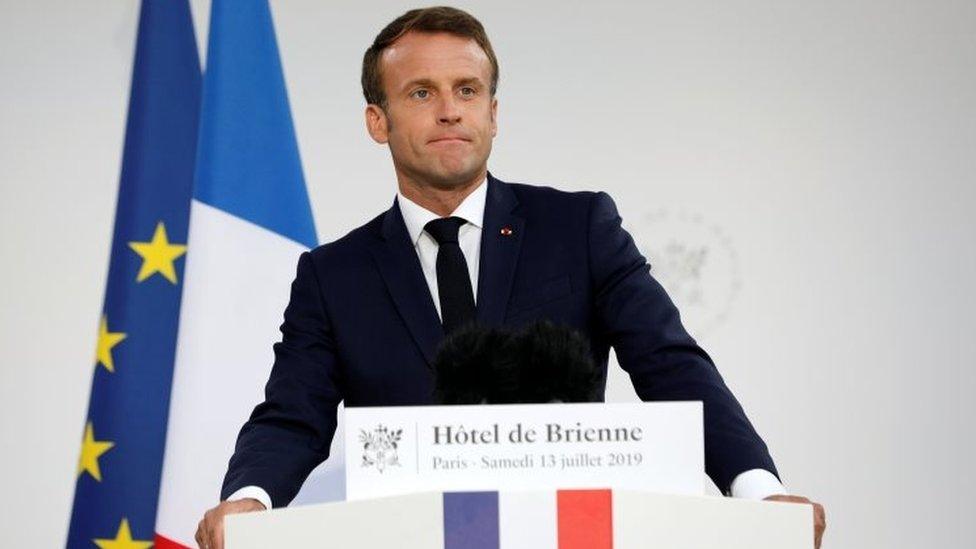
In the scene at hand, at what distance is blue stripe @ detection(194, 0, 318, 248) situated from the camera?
2.98m

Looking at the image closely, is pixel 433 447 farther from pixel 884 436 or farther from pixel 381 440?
pixel 884 436

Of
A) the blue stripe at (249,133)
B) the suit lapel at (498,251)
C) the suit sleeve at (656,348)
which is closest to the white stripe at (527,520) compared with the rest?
the suit sleeve at (656,348)

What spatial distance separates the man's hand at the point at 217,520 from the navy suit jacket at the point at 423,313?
170 millimetres

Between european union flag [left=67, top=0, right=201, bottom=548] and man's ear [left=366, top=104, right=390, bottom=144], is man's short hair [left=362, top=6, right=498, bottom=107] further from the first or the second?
european union flag [left=67, top=0, right=201, bottom=548]

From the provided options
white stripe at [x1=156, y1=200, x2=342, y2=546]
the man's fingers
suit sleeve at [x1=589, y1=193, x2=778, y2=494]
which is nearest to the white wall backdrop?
white stripe at [x1=156, y1=200, x2=342, y2=546]

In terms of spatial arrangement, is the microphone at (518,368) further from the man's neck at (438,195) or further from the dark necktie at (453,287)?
the man's neck at (438,195)

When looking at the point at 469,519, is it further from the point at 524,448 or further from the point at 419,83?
the point at 419,83

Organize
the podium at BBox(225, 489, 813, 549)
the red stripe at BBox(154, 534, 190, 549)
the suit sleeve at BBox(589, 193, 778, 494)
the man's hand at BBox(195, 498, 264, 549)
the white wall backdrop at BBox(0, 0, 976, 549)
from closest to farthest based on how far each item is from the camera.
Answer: the podium at BBox(225, 489, 813, 549) → the man's hand at BBox(195, 498, 264, 549) → the suit sleeve at BBox(589, 193, 778, 494) → the red stripe at BBox(154, 534, 190, 549) → the white wall backdrop at BBox(0, 0, 976, 549)

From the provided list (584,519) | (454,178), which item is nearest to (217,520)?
(584,519)

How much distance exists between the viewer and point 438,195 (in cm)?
209

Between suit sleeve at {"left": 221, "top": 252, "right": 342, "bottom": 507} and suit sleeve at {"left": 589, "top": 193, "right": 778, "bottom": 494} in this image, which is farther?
suit sleeve at {"left": 221, "top": 252, "right": 342, "bottom": 507}

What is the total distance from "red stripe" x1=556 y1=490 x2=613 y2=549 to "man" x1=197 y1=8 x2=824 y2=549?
628mm

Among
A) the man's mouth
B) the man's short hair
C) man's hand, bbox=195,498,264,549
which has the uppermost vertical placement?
the man's short hair

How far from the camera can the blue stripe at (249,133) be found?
2979mm
